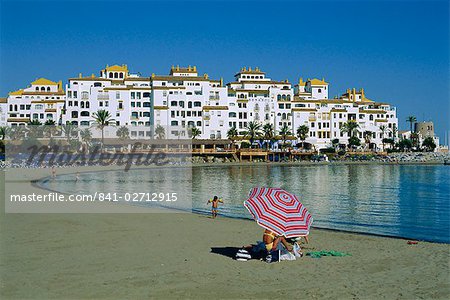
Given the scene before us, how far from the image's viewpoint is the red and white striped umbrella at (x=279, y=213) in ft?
41.7

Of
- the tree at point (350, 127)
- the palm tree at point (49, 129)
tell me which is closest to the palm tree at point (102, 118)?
the palm tree at point (49, 129)

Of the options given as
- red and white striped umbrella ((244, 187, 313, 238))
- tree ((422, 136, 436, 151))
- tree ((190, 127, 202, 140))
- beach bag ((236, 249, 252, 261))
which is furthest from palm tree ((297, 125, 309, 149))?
beach bag ((236, 249, 252, 261))

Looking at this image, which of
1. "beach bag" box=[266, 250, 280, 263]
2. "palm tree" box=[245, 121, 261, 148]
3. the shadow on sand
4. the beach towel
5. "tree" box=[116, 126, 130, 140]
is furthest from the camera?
"palm tree" box=[245, 121, 261, 148]

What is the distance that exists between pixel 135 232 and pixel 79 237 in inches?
78.3

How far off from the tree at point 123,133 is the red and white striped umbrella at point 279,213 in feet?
261

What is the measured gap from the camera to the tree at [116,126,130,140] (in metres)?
91.1

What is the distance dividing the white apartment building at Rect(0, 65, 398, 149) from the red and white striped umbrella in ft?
263

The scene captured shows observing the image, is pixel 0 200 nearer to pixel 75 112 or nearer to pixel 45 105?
pixel 75 112

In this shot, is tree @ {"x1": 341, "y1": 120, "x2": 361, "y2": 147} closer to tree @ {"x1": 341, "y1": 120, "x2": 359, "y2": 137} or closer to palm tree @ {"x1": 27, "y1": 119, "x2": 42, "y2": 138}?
tree @ {"x1": 341, "y1": 120, "x2": 359, "y2": 137}

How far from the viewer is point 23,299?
32.8 feet

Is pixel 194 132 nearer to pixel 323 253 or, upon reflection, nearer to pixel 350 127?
pixel 350 127

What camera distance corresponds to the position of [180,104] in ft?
311

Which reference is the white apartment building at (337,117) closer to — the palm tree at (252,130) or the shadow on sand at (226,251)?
the palm tree at (252,130)

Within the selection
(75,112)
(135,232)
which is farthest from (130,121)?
(135,232)
